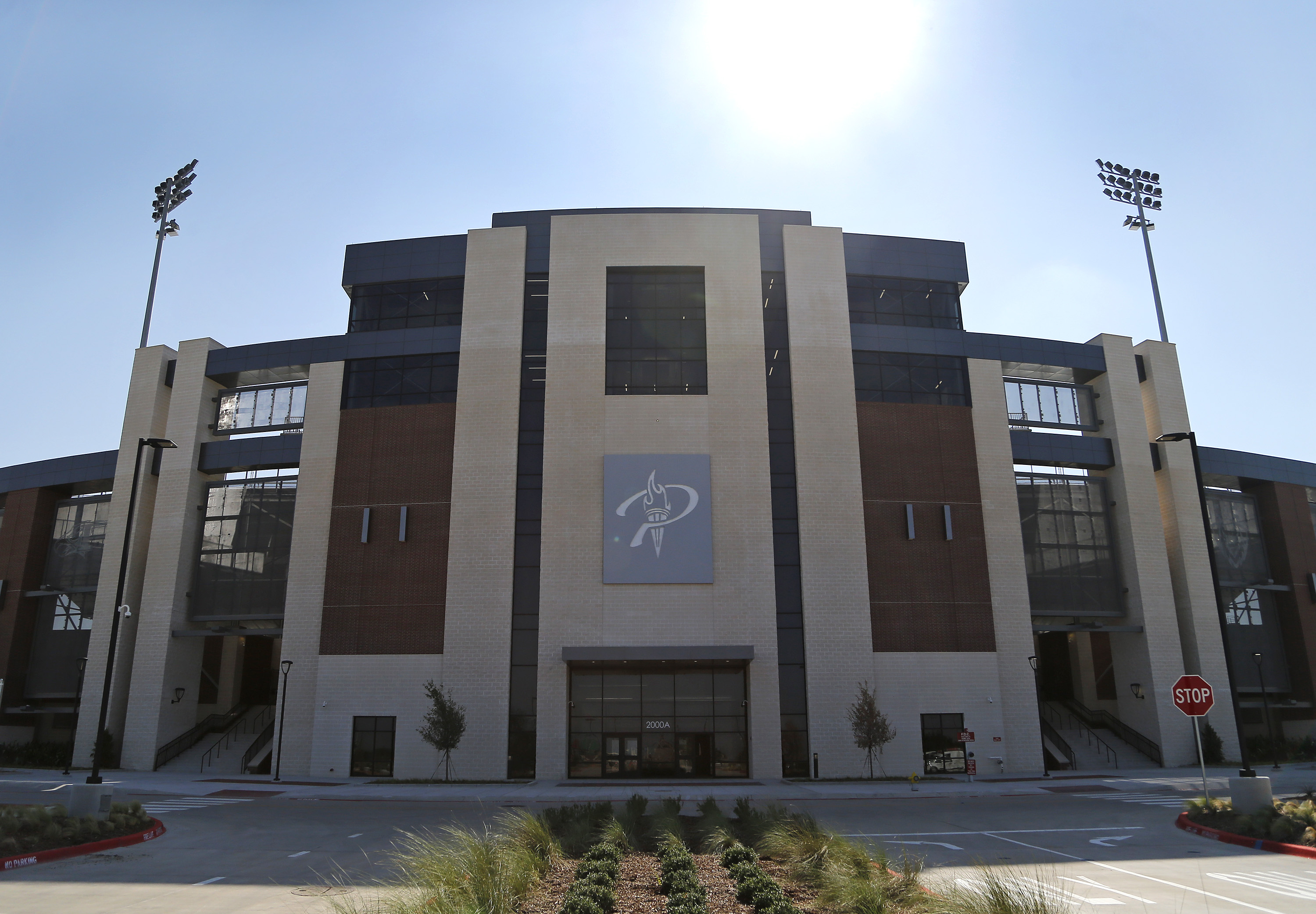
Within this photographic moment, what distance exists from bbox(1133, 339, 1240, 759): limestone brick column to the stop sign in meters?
21.6

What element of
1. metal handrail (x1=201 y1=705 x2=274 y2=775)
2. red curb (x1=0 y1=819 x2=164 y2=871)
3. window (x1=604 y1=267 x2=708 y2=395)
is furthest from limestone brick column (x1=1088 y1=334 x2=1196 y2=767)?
metal handrail (x1=201 y1=705 x2=274 y2=775)

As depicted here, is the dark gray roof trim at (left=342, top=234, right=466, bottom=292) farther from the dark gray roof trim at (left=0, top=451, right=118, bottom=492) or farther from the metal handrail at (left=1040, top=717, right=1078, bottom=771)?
the metal handrail at (left=1040, top=717, right=1078, bottom=771)

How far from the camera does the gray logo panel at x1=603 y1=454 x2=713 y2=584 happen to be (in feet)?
123

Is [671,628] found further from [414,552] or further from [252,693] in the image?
[252,693]

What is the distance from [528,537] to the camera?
38500mm

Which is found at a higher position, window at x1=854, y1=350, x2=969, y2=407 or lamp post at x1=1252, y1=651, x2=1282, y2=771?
window at x1=854, y1=350, x2=969, y2=407

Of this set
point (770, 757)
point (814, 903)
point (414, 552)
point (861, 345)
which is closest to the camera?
point (814, 903)

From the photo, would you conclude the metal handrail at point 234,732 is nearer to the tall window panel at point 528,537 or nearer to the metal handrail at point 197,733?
the metal handrail at point 197,733

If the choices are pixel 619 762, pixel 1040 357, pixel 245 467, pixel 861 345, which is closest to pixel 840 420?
pixel 861 345

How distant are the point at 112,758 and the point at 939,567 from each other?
128 feet

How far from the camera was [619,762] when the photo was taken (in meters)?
36.6

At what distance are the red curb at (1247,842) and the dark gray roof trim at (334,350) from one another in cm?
3380

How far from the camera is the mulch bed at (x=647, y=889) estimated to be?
36.1 ft

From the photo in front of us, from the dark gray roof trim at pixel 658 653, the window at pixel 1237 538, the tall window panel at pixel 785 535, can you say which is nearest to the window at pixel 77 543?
the dark gray roof trim at pixel 658 653
